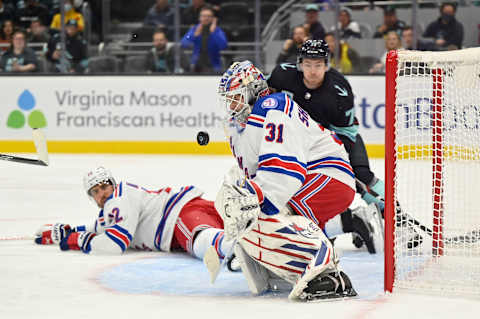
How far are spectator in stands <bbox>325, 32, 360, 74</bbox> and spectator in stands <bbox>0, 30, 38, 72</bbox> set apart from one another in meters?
3.14

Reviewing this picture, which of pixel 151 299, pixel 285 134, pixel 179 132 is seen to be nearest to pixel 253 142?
pixel 285 134

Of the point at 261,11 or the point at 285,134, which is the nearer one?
the point at 285,134

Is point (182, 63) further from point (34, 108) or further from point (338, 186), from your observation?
Answer: point (338, 186)

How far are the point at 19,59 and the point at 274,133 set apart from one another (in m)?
6.71

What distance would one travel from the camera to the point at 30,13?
31.4 feet

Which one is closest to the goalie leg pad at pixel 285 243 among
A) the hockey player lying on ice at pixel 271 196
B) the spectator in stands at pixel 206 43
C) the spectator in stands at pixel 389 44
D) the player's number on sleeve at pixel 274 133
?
the hockey player lying on ice at pixel 271 196

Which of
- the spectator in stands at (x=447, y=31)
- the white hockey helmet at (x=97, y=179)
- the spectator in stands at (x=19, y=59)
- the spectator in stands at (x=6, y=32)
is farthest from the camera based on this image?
the spectator in stands at (x=6, y=32)

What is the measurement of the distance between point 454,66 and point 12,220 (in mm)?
2917

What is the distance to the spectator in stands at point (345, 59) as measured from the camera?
8.48 metres

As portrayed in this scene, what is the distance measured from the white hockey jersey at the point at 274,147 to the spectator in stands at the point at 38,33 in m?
6.48

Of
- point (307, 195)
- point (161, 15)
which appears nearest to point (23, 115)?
point (161, 15)

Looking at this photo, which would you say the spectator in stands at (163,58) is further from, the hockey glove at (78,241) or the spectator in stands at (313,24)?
the hockey glove at (78,241)

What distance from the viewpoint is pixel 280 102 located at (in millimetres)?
2941

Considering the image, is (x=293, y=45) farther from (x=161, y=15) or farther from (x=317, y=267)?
(x=317, y=267)
